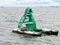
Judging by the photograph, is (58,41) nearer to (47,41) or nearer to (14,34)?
(47,41)

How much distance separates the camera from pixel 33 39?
47375 mm

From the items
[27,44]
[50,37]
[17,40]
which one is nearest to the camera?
[27,44]

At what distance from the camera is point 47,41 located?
4688 centimetres

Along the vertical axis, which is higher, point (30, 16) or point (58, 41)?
point (30, 16)

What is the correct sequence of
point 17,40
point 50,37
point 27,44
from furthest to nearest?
point 50,37 < point 17,40 < point 27,44

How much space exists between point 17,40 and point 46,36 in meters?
5.92

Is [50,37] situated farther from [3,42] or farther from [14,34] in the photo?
[3,42]

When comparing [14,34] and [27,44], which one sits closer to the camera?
[27,44]

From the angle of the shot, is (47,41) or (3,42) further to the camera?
(47,41)

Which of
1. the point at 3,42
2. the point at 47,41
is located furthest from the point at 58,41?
the point at 3,42

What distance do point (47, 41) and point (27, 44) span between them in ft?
15.2

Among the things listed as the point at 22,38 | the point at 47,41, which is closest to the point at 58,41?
the point at 47,41

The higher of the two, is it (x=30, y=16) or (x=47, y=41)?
(x=30, y=16)

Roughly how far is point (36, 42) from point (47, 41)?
2172 mm
